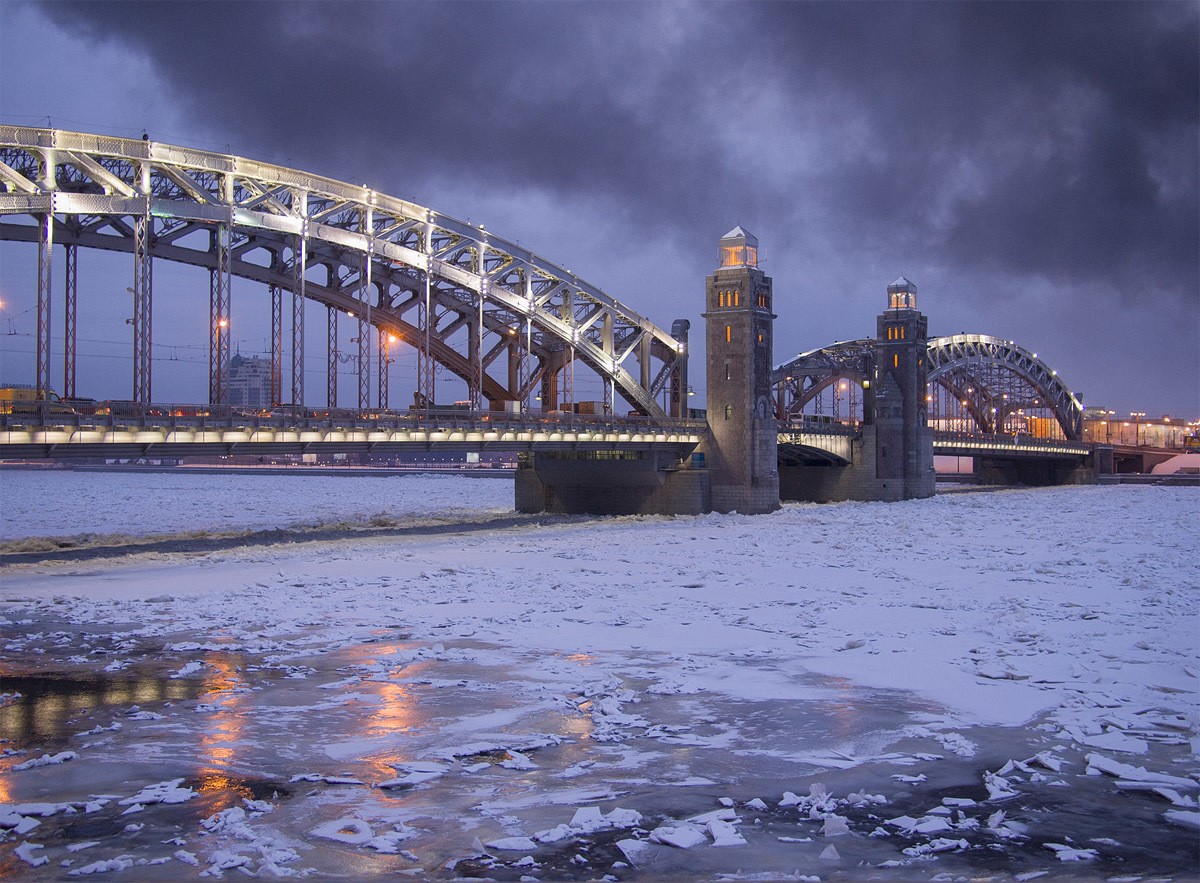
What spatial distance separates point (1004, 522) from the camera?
198ft

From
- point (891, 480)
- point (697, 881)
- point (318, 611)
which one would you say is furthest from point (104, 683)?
point (891, 480)

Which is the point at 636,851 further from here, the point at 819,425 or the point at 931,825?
the point at 819,425

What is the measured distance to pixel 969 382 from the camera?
134 meters

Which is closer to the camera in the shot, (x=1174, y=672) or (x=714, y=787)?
(x=714, y=787)

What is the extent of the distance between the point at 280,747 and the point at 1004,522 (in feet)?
171

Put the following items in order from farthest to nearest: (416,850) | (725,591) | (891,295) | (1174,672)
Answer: (891,295) < (725,591) < (1174,672) < (416,850)

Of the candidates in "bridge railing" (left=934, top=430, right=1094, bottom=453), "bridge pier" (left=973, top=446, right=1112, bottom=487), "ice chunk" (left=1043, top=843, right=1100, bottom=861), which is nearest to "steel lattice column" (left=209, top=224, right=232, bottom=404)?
"ice chunk" (left=1043, top=843, right=1100, bottom=861)

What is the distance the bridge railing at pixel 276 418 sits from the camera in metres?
38.5

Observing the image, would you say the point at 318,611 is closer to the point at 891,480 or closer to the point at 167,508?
the point at 167,508

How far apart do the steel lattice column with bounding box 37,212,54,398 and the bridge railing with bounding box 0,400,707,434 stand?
4.86ft

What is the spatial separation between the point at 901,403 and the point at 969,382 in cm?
4428

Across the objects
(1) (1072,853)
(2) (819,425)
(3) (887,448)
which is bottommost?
(1) (1072,853)

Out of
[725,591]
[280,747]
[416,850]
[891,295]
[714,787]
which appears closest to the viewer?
[416,850]

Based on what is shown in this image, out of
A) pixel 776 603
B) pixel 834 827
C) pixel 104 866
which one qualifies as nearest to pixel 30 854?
pixel 104 866
